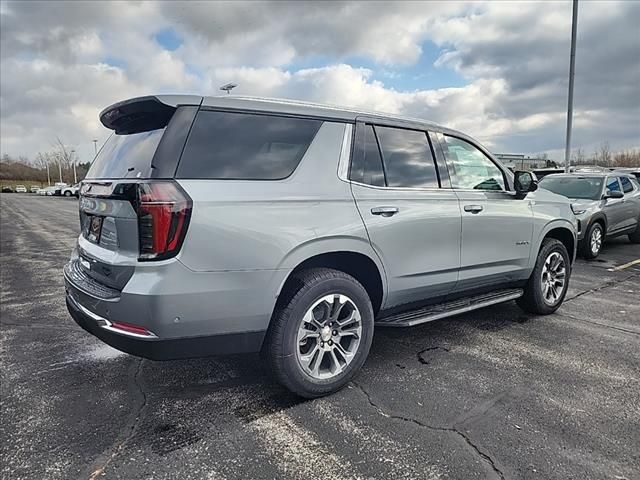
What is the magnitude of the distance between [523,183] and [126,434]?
393 centimetres

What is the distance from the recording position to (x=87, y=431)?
103 inches

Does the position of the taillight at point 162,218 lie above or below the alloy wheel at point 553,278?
above

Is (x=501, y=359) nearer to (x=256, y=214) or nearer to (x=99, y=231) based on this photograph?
(x=256, y=214)

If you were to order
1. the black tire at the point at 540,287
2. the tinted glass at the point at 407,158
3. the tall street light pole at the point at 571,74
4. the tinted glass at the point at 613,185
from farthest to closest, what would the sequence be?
the tall street light pole at the point at 571,74 < the tinted glass at the point at 613,185 < the black tire at the point at 540,287 < the tinted glass at the point at 407,158

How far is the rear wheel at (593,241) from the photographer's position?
8469mm

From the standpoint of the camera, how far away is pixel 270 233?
264cm

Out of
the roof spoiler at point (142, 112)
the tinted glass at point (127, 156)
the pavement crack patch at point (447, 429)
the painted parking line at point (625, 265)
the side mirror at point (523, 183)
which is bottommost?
the pavement crack patch at point (447, 429)

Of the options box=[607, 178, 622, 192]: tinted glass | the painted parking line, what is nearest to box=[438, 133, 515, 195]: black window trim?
the painted parking line

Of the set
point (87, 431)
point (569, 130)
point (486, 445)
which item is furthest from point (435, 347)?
point (569, 130)

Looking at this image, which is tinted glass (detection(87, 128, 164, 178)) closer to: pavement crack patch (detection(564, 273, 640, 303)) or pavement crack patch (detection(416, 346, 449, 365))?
pavement crack patch (detection(416, 346, 449, 365))

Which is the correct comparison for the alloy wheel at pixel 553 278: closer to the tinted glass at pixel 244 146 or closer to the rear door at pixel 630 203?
the tinted glass at pixel 244 146

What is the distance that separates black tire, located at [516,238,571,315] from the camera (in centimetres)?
461

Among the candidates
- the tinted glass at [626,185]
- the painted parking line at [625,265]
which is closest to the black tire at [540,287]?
the painted parking line at [625,265]

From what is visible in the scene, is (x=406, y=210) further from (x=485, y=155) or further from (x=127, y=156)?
(x=127, y=156)
